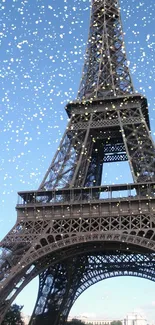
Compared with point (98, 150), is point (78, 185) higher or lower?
lower

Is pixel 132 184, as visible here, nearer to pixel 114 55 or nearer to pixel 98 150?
pixel 98 150

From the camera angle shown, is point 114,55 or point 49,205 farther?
point 114,55

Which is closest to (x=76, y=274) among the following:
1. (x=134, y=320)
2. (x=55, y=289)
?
(x=55, y=289)

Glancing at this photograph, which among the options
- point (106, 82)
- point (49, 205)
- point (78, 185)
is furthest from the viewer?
point (106, 82)

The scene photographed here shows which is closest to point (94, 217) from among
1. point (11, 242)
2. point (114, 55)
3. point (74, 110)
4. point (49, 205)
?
point (49, 205)

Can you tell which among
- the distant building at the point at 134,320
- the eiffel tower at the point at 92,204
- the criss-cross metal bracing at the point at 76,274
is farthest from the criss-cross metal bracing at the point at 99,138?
the distant building at the point at 134,320

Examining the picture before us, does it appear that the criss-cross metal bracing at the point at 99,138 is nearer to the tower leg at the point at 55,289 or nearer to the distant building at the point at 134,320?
the tower leg at the point at 55,289

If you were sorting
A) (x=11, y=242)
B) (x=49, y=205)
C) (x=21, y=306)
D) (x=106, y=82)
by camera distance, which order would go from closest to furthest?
(x=11, y=242) → (x=49, y=205) → (x=106, y=82) → (x=21, y=306)

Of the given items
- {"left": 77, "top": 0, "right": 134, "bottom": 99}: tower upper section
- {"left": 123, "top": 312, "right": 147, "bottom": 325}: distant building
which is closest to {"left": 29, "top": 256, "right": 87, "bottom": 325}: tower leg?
{"left": 77, "top": 0, "right": 134, "bottom": 99}: tower upper section
